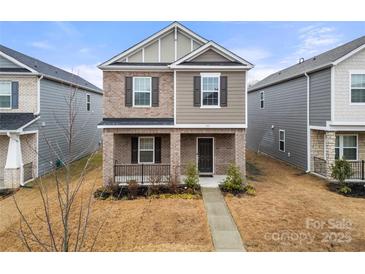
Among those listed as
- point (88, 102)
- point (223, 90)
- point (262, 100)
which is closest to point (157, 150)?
point (223, 90)

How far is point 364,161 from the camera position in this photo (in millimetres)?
13641

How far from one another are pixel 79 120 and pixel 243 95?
14.1 metres

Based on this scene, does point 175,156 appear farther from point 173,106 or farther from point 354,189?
point 354,189

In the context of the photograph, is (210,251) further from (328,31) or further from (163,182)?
(328,31)

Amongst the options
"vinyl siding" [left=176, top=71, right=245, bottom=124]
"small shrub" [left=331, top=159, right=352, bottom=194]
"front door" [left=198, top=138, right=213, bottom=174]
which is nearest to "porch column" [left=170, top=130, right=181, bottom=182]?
"vinyl siding" [left=176, top=71, right=245, bottom=124]

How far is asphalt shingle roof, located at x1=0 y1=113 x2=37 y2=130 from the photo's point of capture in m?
12.9

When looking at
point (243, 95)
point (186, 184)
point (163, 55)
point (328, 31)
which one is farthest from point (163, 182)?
point (328, 31)

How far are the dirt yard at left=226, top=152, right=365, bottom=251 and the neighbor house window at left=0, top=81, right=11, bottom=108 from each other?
1320cm

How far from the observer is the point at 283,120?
61.7 feet

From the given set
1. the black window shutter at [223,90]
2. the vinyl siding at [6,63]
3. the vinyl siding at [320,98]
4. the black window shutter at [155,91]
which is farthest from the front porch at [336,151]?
the vinyl siding at [6,63]

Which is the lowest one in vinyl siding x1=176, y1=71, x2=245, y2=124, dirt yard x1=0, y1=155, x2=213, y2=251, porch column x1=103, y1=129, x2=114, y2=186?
dirt yard x1=0, y1=155, x2=213, y2=251

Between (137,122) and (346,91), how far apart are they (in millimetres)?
10916

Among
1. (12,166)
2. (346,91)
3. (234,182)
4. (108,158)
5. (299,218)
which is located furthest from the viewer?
(346,91)

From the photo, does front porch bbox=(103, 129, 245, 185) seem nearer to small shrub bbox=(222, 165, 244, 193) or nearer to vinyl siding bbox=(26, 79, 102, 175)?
small shrub bbox=(222, 165, 244, 193)
